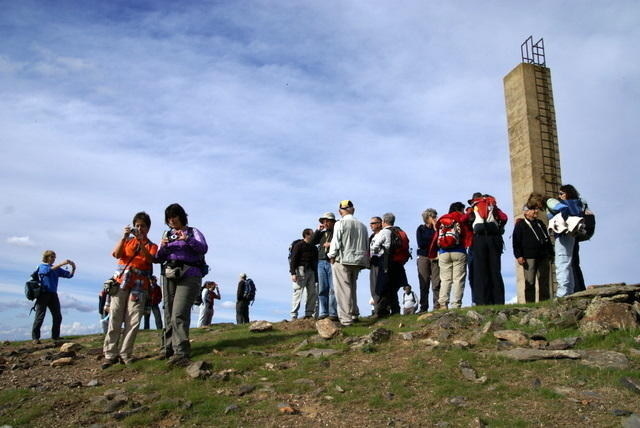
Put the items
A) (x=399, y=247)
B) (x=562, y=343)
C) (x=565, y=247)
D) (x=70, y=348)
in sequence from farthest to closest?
1. (x=399, y=247)
2. (x=70, y=348)
3. (x=565, y=247)
4. (x=562, y=343)

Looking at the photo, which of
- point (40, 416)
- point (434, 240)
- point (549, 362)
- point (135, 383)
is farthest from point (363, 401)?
point (434, 240)

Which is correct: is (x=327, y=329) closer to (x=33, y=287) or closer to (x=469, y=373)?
(x=469, y=373)

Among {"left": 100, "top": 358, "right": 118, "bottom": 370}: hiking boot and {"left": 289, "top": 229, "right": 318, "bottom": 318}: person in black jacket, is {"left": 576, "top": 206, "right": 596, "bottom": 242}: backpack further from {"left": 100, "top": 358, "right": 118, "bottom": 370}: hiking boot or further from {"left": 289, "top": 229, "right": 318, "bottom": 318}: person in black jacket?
{"left": 100, "top": 358, "right": 118, "bottom": 370}: hiking boot

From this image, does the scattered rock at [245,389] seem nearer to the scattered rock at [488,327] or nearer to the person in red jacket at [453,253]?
the scattered rock at [488,327]

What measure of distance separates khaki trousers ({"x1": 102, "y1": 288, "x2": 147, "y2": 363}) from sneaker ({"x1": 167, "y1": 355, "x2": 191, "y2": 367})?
1083mm

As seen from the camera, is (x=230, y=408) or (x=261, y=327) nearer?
(x=230, y=408)

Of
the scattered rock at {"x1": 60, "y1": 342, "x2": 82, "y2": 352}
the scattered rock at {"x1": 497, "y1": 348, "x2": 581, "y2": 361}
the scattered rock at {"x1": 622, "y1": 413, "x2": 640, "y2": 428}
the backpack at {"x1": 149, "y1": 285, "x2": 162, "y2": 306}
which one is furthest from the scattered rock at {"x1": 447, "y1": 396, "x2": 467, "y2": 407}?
the backpack at {"x1": 149, "y1": 285, "x2": 162, "y2": 306}

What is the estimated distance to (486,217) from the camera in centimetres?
1148

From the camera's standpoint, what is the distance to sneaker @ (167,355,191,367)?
28.8 ft

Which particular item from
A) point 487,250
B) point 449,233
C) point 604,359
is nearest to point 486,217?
point 487,250

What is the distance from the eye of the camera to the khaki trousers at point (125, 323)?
9.46 meters

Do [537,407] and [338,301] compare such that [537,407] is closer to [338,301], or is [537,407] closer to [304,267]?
[338,301]

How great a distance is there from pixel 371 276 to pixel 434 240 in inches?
Result: 67.8

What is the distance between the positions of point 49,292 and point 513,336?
10249 mm
